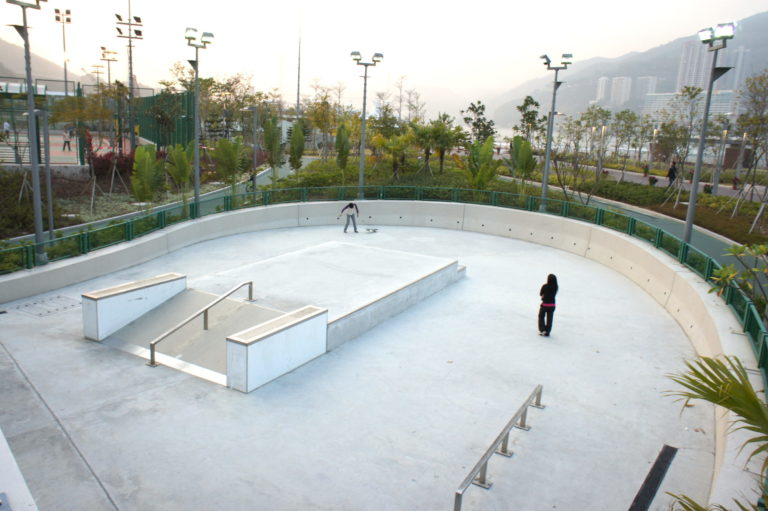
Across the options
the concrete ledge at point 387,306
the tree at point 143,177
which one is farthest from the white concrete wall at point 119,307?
the tree at point 143,177

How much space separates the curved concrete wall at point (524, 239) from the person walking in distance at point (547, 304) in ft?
9.59

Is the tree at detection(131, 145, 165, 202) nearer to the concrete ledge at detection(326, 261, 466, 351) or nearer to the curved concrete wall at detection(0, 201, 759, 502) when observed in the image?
the curved concrete wall at detection(0, 201, 759, 502)

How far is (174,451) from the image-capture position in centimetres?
745

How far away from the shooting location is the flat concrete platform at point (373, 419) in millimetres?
6844

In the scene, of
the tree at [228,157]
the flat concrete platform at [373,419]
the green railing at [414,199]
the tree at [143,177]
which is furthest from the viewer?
the tree at [228,157]

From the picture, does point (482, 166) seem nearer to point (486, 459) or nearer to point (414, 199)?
point (414, 199)

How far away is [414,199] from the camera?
26.3m

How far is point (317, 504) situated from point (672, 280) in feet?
37.4

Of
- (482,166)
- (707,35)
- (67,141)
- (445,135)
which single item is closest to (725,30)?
(707,35)

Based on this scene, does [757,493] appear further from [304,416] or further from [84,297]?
[84,297]

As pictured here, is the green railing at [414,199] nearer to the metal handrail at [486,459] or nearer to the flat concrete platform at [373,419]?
the flat concrete platform at [373,419]

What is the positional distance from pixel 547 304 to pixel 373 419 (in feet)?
17.6

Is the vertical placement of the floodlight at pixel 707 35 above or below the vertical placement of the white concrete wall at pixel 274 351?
above

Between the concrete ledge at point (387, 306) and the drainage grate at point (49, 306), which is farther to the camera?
the drainage grate at point (49, 306)
